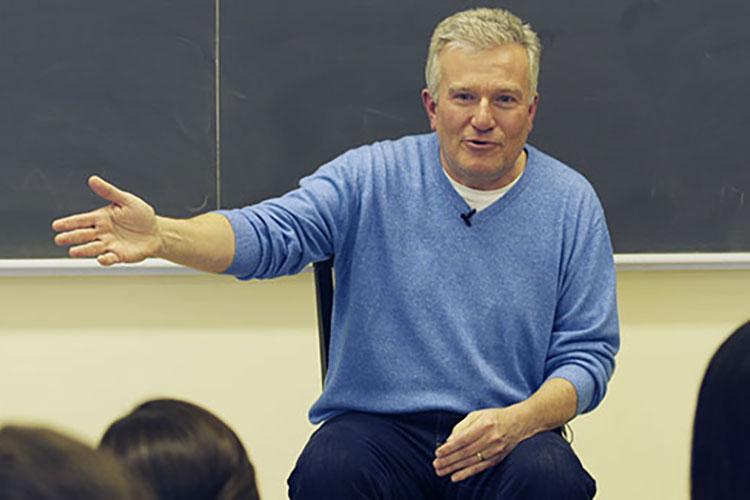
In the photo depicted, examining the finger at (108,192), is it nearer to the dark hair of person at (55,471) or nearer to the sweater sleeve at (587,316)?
the sweater sleeve at (587,316)

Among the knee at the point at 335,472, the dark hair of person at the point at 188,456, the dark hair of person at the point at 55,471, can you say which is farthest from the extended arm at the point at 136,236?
the dark hair of person at the point at 55,471

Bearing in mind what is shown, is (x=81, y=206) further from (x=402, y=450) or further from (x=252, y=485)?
(x=252, y=485)

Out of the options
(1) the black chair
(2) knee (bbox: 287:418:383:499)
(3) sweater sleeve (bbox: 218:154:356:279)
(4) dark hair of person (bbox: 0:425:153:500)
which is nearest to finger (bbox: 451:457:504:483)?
(2) knee (bbox: 287:418:383:499)

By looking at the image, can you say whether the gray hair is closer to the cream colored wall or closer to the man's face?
the man's face

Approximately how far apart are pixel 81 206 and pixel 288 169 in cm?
50

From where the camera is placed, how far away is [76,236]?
68.7 inches

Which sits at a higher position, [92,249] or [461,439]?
[92,249]

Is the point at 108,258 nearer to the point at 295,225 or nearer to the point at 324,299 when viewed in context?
the point at 295,225

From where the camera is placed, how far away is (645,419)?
9.84ft

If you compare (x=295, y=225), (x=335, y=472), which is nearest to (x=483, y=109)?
(x=295, y=225)

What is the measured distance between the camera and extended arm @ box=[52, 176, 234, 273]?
68.9 inches

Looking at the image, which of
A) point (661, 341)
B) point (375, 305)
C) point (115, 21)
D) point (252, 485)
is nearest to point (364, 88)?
point (115, 21)

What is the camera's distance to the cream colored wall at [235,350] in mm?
2834

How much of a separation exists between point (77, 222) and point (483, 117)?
0.80m
